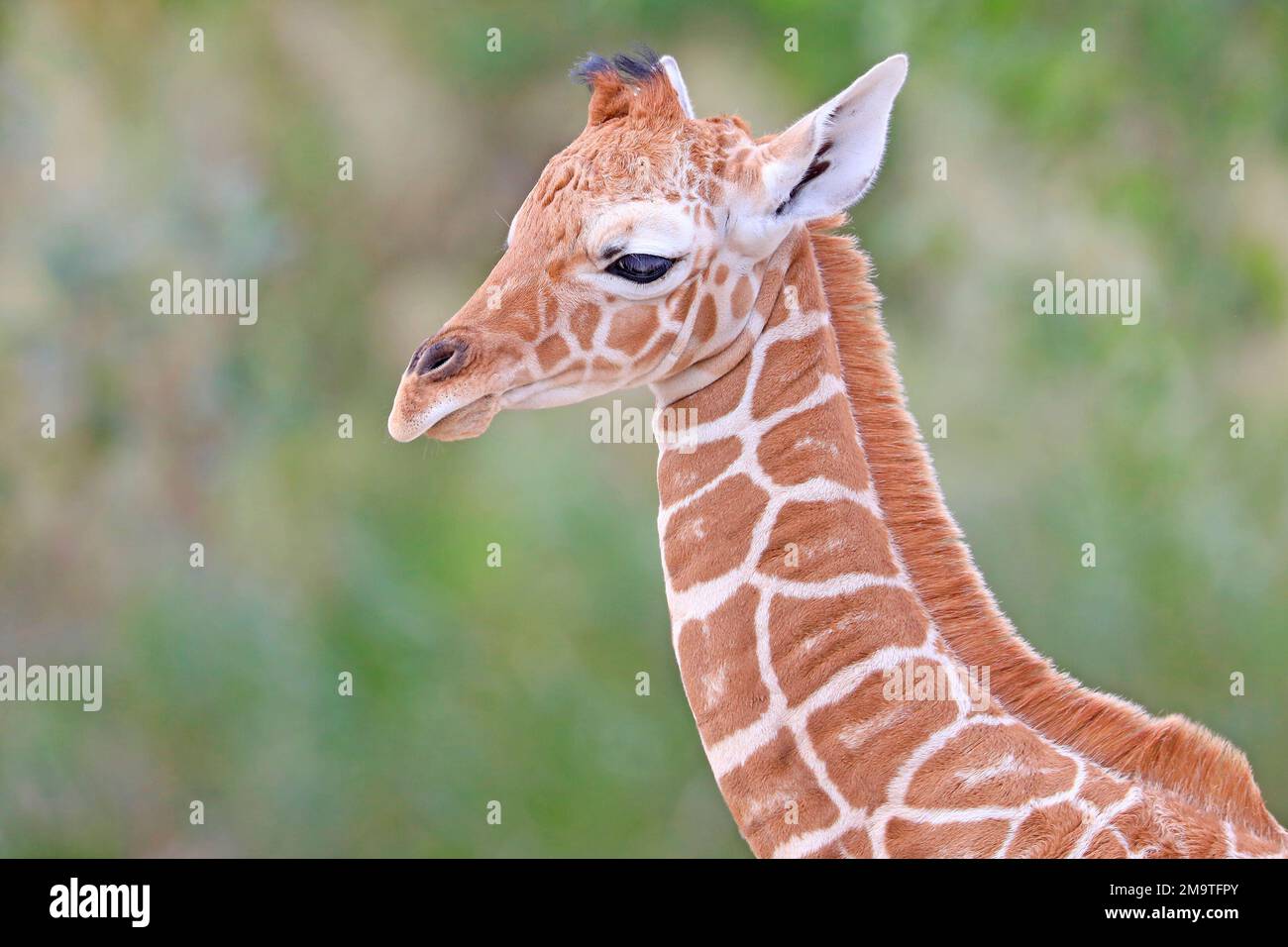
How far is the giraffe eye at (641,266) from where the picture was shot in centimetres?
201

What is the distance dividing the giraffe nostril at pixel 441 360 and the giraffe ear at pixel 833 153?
21.4 inches

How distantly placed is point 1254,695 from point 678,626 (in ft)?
14.6

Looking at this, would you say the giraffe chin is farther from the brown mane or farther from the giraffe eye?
the brown mane

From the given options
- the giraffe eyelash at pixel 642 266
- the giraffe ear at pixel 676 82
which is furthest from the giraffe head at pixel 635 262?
the giraffe ear at pixel 676 82

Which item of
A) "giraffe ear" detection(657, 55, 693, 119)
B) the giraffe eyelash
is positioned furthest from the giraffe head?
"giraffe ear" detection(657, 55, 693, 119)

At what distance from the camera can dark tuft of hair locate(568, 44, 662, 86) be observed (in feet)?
7.17

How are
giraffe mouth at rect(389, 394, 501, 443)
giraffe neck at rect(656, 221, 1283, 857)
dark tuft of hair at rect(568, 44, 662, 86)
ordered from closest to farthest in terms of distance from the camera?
giraffe neck at rect(656, 221, 1283, 857)
giraffe mouth at rect(389, 394, 501, 443)
dark tuft of hair at rect(568, 44, 662, 86)

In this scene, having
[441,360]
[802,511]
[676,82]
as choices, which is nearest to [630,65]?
[676,82]

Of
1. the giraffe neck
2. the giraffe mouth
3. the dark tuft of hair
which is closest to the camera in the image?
the giraffe neck

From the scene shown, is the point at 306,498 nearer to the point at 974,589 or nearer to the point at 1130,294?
the point at 1130,294

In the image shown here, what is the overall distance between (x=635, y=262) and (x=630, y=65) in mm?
399

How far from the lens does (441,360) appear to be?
2.01 m

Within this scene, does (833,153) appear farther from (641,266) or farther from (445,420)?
(445,420)

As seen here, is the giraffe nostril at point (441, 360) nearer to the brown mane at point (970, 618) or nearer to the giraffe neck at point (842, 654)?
the giraffe neck at point (842, 654)
